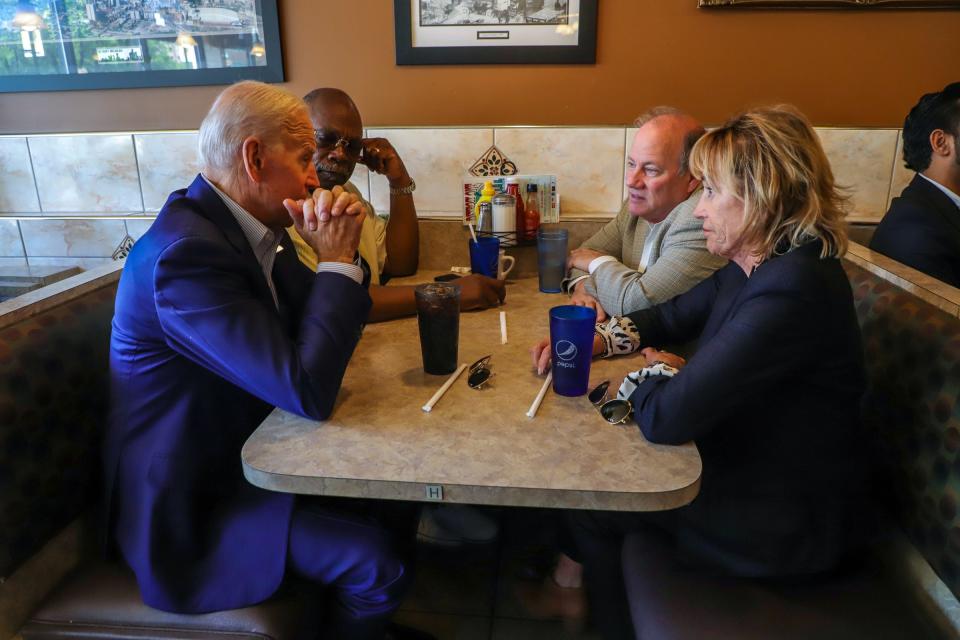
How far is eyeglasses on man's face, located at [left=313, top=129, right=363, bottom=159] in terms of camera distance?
6.18 feet

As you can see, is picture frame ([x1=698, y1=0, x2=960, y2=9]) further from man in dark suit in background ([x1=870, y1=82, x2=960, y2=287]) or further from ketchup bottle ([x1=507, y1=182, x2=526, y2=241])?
ketchup bottle ([x1=507, y1=182, x2=526, y2=241])

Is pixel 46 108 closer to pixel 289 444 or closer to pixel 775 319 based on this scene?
pixel 289 444

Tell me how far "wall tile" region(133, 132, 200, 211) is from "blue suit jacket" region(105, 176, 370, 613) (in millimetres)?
1344

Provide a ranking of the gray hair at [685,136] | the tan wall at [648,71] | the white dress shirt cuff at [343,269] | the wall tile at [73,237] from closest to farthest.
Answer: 1. the white dress shirt cuff at [343,269]
2. the gray hair at [685,136]
3. the tan wall at [648,71]
4. the wall tile at [73,237]

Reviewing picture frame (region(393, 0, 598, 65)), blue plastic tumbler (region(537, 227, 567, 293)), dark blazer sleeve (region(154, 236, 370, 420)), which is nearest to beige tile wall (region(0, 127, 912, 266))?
picture frame (region(393, 0, 598, 65))

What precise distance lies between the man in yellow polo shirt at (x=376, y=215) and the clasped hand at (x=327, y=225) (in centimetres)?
34

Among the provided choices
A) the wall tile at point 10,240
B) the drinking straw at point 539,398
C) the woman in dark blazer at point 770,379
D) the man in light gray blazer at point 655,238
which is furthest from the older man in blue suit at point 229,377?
the wall tile at point 10,240

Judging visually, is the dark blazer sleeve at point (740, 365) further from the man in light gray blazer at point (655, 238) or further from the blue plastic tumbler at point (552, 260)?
the blue plastic tumbler at point (552, 260)

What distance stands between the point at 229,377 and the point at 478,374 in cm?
43

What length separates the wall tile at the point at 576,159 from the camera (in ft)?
7.48

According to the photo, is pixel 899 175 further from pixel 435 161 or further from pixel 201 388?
pixel 201 388

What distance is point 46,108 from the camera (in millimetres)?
2453

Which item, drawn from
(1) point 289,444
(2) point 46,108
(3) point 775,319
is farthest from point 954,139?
(2) point 46,108

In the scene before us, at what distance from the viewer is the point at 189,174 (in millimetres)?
2395
